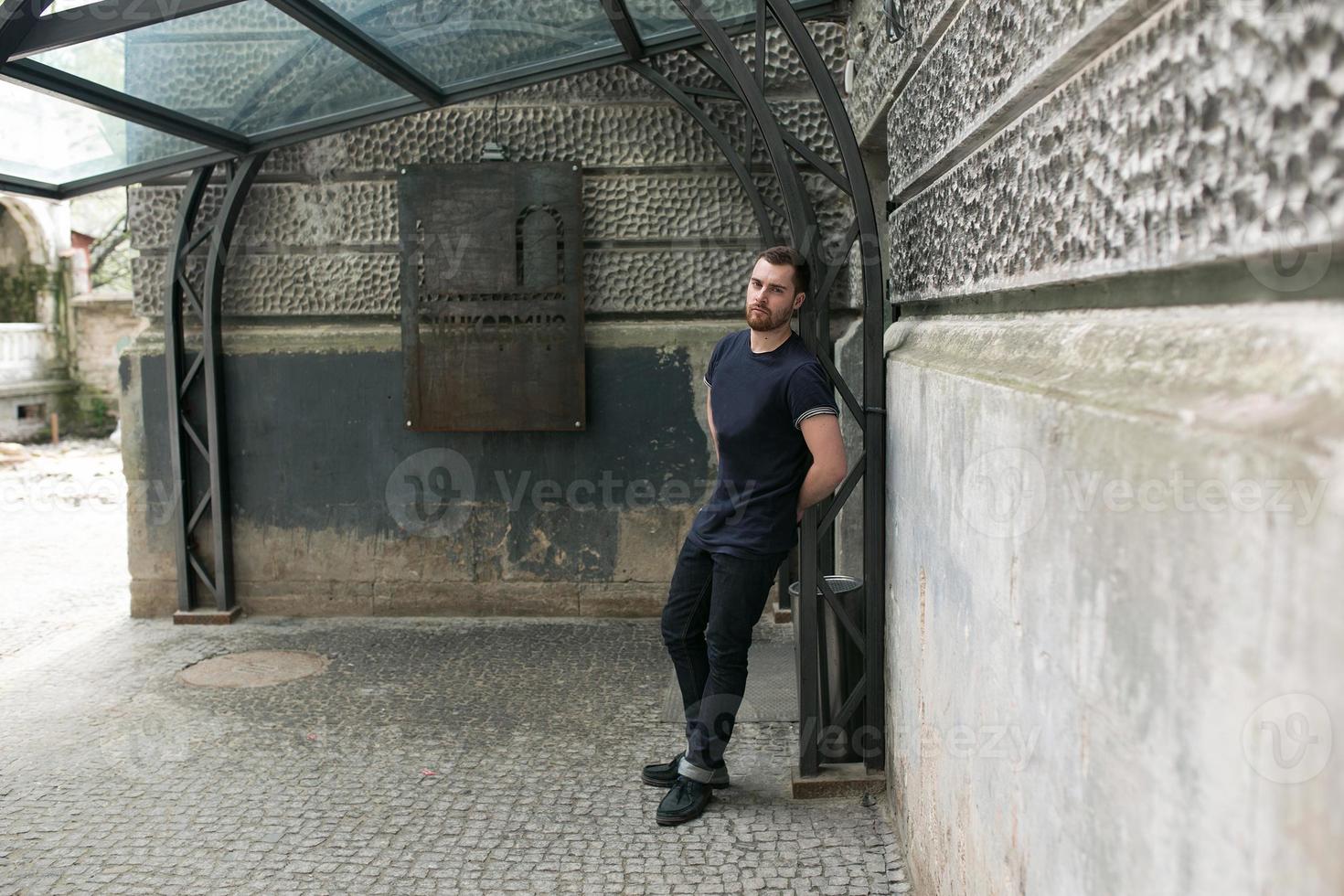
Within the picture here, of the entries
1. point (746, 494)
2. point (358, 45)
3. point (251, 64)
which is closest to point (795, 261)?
point (746, 494)

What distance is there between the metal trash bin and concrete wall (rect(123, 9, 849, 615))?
93.1 inches

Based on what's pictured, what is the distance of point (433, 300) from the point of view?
6.10 meters

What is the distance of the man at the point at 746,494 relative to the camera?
3.47 meters

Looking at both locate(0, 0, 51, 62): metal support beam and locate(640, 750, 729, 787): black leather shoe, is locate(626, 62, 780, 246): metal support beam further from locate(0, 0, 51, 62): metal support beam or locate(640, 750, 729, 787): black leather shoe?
locate(640, 750, 729, 787): black leather shoe

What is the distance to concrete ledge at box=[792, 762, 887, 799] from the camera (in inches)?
149

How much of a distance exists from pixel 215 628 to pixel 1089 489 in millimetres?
5660

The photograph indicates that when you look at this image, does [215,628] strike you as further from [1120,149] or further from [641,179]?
[1120,149]

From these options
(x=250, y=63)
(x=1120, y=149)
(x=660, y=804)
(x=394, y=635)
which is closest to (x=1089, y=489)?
(x=1120, y=149)

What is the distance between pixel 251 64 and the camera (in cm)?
489

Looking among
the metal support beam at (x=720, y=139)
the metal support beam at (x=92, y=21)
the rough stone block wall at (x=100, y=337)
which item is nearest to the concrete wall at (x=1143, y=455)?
the metal support beam at (x=92, y=21)

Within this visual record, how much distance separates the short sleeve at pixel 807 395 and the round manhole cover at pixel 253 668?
3.09 m

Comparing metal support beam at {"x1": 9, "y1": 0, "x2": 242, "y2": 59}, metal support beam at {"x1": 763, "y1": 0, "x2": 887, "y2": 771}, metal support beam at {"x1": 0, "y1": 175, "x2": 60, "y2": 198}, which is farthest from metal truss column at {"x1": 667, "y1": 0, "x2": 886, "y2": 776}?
metal support beam at {"x1": 0, "y1": 175, "x2": 60, "y2": 198}
